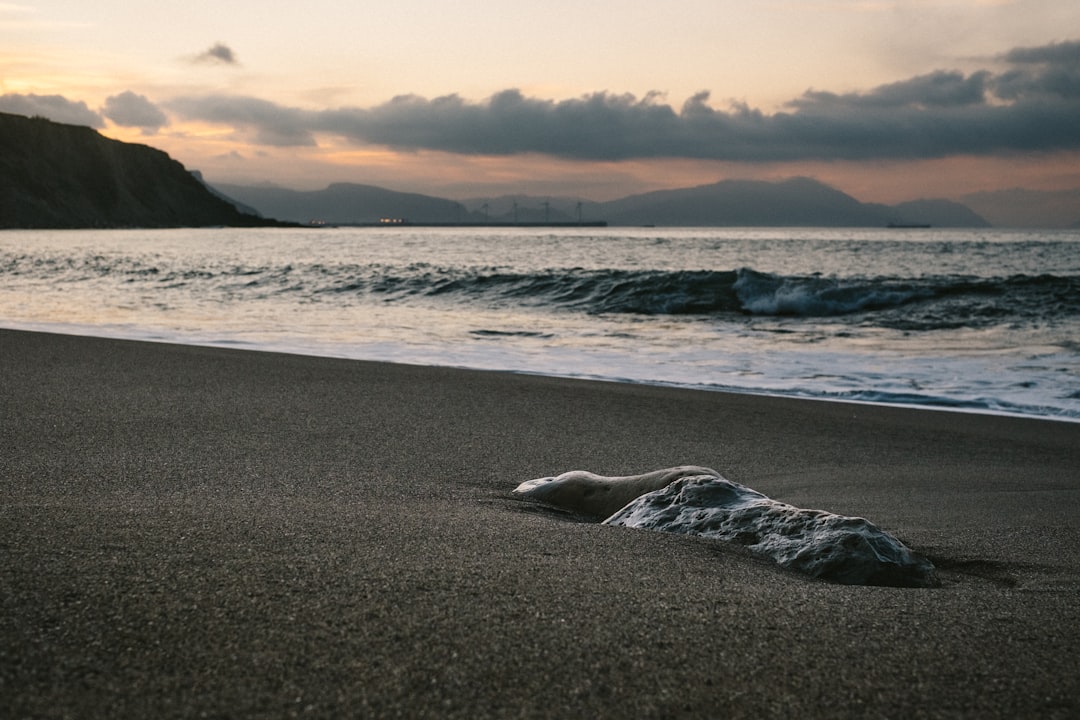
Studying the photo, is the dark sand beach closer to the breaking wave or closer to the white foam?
the white foam

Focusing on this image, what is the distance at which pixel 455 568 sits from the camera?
1.89m

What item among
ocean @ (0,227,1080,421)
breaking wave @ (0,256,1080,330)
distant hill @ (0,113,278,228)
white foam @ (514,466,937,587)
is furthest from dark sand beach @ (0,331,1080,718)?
distant hill @ (0,113,278,228)

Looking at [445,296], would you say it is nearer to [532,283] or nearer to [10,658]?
[532,283]

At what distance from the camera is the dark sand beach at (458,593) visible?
4.30 ft

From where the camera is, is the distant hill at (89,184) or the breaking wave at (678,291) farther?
the distant hill at (89,184)

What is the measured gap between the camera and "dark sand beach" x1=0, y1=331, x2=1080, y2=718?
1312 millimetres

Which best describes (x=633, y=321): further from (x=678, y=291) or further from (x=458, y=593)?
(x=458, y=593)

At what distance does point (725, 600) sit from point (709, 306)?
1401 cm

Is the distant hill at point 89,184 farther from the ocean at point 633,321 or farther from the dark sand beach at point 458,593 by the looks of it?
the dark sand beach at point 458,593

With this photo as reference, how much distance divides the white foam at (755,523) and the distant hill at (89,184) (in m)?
101

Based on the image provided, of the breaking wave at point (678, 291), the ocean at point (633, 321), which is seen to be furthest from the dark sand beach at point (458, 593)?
the breaking wave at point (678, 291)

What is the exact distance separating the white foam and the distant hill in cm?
10110

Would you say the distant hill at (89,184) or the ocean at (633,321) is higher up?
the distant hill at (89,184)

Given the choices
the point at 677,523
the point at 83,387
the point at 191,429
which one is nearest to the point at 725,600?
the point at 677,523
